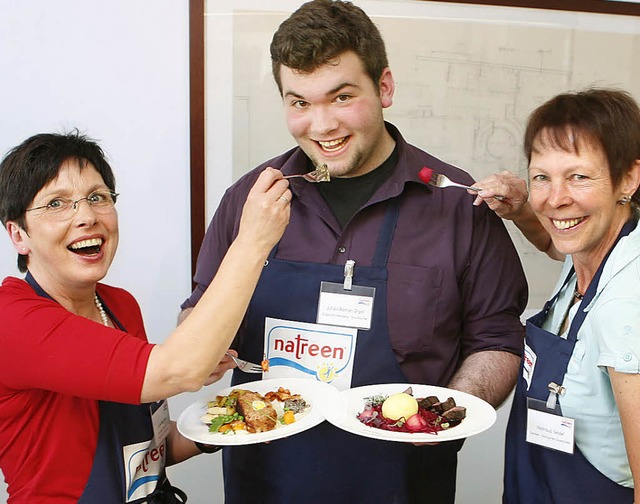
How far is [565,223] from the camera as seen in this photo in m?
1.42

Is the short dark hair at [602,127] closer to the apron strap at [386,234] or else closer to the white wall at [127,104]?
the apron strap at [386,234]

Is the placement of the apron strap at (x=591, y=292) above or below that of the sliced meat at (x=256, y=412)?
above

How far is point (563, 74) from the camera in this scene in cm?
273

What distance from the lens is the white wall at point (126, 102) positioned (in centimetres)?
235

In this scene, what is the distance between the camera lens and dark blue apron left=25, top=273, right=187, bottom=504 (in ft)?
4.40

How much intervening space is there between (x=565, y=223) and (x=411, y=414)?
505 millimetres

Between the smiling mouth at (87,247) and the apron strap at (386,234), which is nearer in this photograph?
the smiling mouth at (87,247)

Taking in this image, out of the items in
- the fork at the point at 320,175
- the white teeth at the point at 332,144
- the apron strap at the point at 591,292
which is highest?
the white teeth at the point at 332,144

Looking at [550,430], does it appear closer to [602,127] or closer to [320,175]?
[602,127]

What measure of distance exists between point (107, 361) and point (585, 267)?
3.22 feet

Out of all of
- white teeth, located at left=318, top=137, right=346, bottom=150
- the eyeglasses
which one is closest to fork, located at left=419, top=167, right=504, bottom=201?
white teeth, located at left=318, top=137, right=346, bottom=150

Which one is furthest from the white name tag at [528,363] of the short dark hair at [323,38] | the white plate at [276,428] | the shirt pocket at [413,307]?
the short dark hair at [323,38]

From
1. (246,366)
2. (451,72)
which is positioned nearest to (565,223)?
(246,366)

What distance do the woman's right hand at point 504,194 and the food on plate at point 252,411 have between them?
2.08ft
